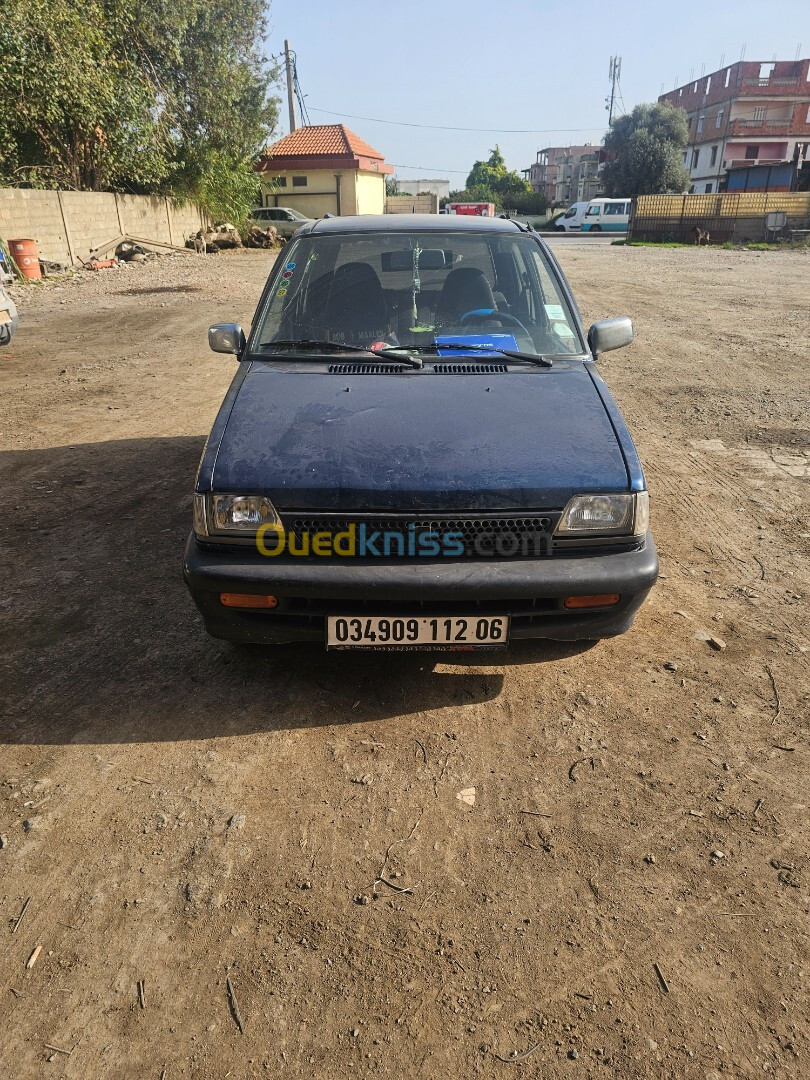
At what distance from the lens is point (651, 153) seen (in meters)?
54.2

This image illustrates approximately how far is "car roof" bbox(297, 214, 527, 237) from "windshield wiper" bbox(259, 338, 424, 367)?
0.92 m

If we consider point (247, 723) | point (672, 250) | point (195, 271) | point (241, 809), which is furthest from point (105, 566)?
point (672, 250)

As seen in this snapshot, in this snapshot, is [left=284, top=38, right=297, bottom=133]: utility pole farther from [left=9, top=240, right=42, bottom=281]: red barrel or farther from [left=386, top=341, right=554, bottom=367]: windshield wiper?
[left=386, top=341, right=554, bottom=367]: windshield wiper

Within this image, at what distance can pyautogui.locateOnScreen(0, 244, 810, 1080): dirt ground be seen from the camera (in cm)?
185

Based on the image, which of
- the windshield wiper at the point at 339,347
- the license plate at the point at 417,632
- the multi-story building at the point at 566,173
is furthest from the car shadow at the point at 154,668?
the multi-story building at the point at 566,173

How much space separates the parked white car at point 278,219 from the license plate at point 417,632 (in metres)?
32.5

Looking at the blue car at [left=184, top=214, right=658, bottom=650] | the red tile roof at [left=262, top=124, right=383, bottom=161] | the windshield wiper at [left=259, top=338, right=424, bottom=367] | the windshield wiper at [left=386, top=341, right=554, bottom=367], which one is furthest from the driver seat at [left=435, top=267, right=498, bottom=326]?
the red tile roof at [left=262, top=124, right=383, bottom=161]

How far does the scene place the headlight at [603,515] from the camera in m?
2.80

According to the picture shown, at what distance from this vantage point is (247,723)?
2.97 meters

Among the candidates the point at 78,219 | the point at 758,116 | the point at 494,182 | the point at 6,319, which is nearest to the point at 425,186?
the point at 494,182

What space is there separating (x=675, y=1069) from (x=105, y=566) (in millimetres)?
3516

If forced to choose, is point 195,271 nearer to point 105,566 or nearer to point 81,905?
point 105,566

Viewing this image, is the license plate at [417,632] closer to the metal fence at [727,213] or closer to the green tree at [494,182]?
the metal fence at [727,213]

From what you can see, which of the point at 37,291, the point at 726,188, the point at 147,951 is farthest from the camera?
the point at 726,188
